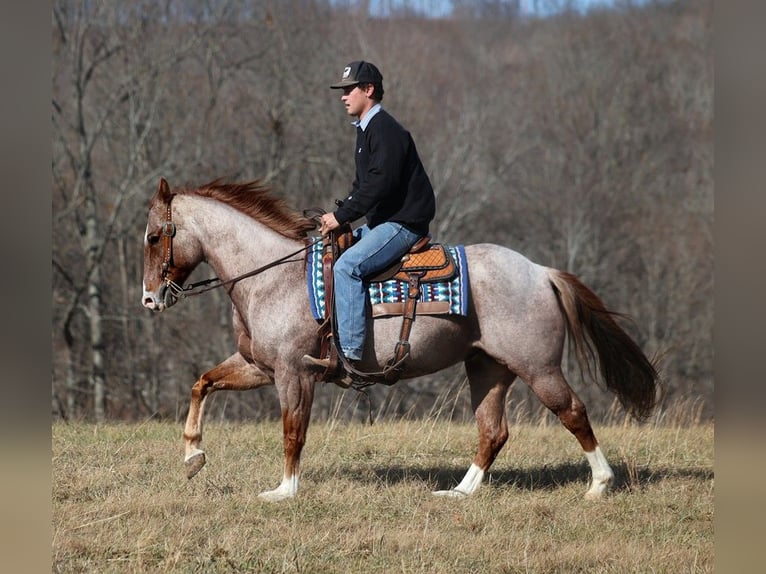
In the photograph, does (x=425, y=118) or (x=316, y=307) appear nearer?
(x=316, y=307)

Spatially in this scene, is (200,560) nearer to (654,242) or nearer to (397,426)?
(397,426)

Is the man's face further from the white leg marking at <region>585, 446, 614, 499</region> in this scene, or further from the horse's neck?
the white leg marking at <region>585, 446, 614, 499</region>

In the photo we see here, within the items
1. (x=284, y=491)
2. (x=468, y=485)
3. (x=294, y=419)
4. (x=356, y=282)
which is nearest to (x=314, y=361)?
(x=294, y=419)

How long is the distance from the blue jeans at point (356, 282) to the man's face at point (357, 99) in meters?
0.83

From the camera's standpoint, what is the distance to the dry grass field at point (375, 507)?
5184 mm

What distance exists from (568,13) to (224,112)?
1827 cm

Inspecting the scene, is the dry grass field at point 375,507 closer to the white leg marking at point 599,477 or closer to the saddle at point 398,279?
the white leg marking at point 599,477

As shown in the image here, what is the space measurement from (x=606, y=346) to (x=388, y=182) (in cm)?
206

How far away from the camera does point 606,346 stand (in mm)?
7227

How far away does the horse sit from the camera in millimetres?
6723

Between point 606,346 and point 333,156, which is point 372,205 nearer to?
point 606,346

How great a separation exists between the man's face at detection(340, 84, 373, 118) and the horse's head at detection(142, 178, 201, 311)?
1.41 m

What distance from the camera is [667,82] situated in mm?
38344

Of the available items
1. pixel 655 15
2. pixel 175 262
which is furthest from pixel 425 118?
pixel 175 262
